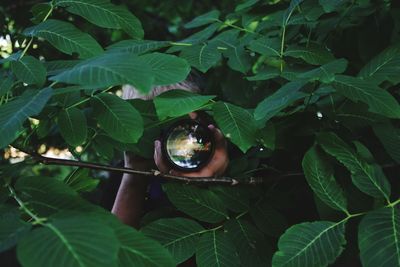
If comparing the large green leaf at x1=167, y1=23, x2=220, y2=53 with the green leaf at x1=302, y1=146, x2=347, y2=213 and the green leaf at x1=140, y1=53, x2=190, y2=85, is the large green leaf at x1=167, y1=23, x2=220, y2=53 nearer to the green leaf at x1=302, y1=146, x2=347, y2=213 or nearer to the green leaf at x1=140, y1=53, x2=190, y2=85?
the green leaf at x1=140, y1=53, x2=190, y2=85

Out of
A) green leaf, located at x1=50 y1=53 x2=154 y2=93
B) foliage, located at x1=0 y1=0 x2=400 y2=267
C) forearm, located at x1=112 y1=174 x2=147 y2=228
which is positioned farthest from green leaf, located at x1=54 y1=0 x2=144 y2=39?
forearm, located at x1=112 y1=174 x2=147 y2=228

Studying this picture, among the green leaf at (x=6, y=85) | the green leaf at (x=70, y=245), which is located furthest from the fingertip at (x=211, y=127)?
the green leaf at (x=70, y=245)

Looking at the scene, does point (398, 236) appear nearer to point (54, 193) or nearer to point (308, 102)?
point (308, 102)

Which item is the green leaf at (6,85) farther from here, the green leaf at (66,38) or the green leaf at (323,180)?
the green leaf at (323,180)

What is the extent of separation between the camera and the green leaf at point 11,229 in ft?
1.79

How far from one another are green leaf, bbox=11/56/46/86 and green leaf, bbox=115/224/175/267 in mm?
400

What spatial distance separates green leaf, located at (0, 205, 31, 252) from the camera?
0.54 meters

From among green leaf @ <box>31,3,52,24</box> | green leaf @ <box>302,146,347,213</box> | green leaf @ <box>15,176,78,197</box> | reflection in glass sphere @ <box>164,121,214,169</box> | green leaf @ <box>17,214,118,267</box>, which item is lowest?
reflection in glass sphere @ <box>164,121,214,169</box>

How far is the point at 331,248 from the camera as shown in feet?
2.51

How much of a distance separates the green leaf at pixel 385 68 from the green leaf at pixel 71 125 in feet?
2.01

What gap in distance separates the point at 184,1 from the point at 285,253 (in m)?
2.82

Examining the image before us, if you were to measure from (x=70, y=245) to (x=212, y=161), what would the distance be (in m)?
0.62

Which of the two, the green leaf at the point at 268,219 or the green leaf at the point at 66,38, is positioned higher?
the green leaf at the point at 66,38

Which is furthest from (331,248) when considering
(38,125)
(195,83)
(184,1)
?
(184,1)
